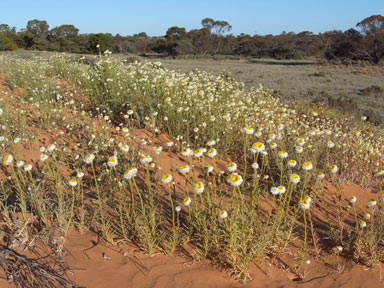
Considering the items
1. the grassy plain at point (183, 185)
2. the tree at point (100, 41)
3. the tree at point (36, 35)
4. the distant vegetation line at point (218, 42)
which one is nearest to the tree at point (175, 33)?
the distant vegetation line at point (218, 42)

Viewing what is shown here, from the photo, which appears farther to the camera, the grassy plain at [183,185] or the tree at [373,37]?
the tree at [373,37]

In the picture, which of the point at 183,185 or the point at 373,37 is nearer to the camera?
the point at 183,185

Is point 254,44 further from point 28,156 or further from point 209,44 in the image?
point 28,156

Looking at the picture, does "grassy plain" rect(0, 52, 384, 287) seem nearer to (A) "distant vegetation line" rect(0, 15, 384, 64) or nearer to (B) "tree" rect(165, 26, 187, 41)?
(A) "distant vegetation line" rect(0, 15, 384, 64)

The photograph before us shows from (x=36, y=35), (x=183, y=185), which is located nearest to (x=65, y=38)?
(x=36, y=35)

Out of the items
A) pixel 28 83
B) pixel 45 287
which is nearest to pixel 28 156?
pixel 45 287

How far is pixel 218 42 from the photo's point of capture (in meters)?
44.8

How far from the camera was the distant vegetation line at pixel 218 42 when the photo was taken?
28672mm

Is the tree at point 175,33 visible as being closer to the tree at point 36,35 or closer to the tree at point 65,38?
the tree at point 65,38

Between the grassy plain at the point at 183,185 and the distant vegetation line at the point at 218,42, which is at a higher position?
the distant vegetation line at the point at 218,42

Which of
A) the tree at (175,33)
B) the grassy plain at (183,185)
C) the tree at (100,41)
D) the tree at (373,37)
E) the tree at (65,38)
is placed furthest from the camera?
the tree at (175,33)

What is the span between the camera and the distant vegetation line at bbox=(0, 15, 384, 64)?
28.7 meters

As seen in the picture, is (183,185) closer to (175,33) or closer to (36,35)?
(36,35)

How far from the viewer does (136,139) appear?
4.97 m
